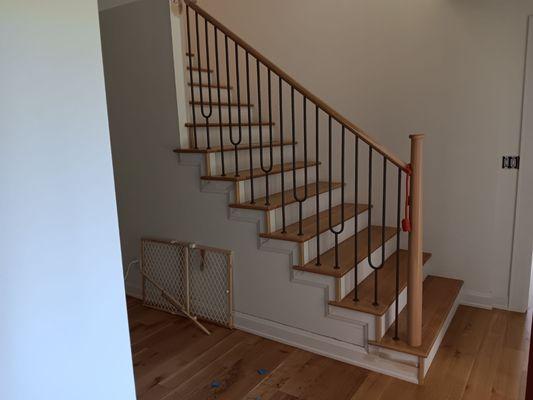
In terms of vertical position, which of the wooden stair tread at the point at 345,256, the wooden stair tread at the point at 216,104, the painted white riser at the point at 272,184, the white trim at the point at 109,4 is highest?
the white trim at the point at 109,4

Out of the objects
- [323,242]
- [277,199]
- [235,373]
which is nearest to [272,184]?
[277,199]

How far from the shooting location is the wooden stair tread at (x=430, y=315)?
2453 millimetres

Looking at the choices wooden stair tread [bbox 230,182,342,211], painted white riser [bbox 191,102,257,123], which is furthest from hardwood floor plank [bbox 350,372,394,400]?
painted white riser [bbox 191,102,257,123]

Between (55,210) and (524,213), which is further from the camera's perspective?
(524,213)

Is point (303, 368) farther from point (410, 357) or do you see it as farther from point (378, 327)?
point (410, 357)

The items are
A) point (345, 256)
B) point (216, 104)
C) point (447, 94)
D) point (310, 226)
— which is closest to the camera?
point (345, 256)

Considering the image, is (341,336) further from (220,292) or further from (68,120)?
(68,120)

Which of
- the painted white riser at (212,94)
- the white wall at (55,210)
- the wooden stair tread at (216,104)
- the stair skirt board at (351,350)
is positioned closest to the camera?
the white wall at (55,210)

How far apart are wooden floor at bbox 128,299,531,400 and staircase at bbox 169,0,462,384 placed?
0.10 m

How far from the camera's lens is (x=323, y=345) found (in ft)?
8.98

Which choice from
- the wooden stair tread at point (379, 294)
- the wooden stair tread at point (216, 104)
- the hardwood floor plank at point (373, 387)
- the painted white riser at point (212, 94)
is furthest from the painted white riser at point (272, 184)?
the hardwood floor plank at point (373, 387)

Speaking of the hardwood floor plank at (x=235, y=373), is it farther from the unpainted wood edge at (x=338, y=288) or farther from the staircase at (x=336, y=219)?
the unpainted wood edge at (x=338, y=288)

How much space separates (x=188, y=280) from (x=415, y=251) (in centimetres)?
170

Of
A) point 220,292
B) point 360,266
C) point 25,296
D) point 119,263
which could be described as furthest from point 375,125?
point 25,296
